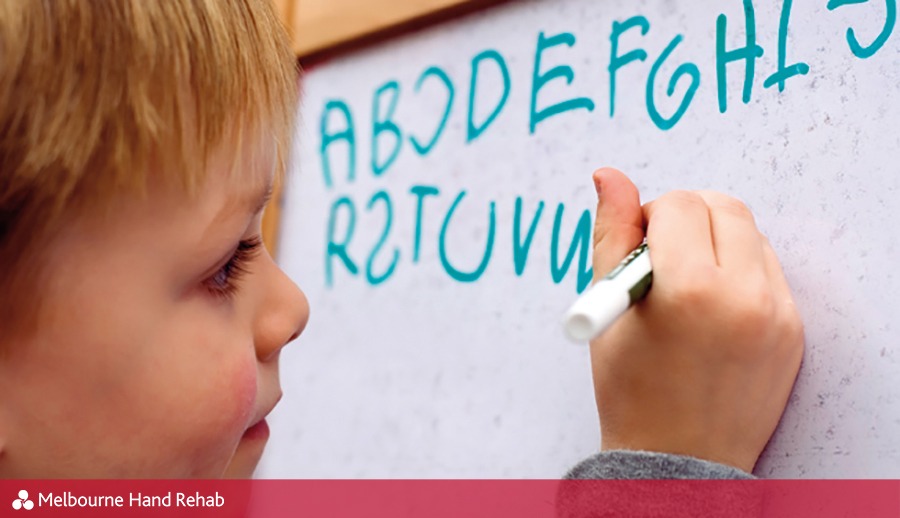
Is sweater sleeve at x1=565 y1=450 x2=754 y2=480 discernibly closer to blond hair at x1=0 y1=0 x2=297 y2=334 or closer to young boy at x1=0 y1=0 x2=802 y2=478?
young boy at x1=0 y1=0 x2=802 y2=478

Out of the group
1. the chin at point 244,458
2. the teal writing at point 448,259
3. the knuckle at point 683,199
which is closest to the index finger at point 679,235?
the knuckle at point 683,199

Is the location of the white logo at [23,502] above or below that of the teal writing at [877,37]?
below

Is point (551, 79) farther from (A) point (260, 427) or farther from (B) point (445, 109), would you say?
(A) point (260, 427)

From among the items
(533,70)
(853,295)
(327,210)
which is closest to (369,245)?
(327,210)

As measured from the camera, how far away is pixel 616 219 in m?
0.41

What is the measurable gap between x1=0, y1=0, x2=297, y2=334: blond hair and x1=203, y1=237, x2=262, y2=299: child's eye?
0.06 metres

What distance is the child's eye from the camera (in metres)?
0.44

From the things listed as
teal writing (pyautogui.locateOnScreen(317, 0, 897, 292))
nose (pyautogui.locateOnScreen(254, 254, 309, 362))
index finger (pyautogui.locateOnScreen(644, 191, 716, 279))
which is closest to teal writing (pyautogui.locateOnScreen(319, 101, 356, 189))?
teal writing (pyautogui.locateOnScreen(317, 0, 897, 292))

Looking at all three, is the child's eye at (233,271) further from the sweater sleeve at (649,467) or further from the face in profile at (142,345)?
the sweater sleeve at (649,467)

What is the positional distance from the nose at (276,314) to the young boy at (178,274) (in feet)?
0.05

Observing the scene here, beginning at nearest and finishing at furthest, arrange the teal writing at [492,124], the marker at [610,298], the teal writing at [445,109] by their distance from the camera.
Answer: the marker at [610,298]
the teal writing at [492,124]
the teal writing at [445,109]

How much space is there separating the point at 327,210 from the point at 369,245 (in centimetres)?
5

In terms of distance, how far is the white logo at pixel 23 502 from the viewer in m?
0.44

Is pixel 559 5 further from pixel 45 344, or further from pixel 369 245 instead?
pixel 45 344
